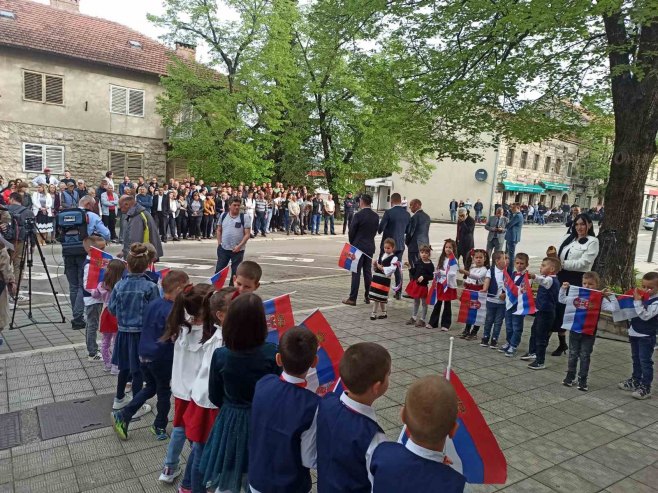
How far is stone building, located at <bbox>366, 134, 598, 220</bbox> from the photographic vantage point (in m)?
41.9

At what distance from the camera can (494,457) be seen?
8.54 ft

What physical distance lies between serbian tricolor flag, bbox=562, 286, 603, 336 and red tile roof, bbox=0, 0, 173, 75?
24.6 metres

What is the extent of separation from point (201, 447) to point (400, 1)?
905cm

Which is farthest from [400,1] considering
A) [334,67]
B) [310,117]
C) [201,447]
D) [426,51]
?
[310,117]

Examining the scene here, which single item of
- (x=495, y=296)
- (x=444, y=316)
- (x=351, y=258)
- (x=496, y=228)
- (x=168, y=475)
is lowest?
(x=168, y=475)

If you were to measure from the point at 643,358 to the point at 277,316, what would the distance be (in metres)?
4.58

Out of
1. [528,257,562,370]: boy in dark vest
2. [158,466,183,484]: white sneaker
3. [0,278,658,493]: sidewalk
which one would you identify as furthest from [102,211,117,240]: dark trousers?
[158,466,183,484]: white sneaker

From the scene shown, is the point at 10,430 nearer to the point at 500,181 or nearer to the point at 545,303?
the point at 545,303

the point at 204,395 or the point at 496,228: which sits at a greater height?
the point at 496,228

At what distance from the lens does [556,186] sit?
4984 centimetres

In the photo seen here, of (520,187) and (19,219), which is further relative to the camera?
(520,187)

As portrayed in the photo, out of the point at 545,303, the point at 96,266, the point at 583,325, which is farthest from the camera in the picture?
the point at 545,303

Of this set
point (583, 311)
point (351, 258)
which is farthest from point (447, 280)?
point (583, 311)

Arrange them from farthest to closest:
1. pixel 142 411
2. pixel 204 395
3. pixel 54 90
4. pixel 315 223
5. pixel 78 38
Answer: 1. pixel 78 38
2. pixel 315 223
3. pixel 54 90
4. pixel 142 411
5. pixel 204 395
